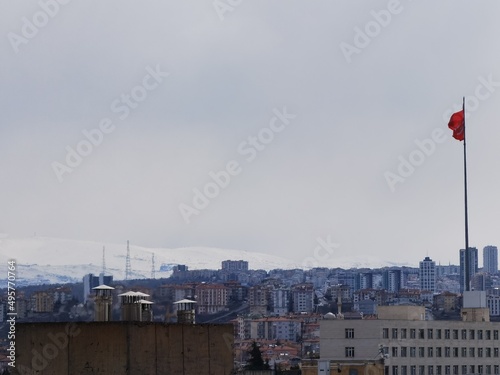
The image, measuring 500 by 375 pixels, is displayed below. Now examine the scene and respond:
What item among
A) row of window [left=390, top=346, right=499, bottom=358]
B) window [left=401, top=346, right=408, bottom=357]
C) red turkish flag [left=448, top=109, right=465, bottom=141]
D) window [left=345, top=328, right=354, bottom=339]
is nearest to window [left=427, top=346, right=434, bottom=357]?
row of window [left=390, top=346, right=499, bottom=358]

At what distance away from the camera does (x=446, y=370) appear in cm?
8444

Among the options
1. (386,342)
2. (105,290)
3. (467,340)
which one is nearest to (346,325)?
(386,342)

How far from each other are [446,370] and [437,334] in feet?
6.68

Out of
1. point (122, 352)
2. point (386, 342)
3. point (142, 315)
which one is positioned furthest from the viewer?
point (386, 342)

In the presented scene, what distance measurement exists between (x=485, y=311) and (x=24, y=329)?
64.7m

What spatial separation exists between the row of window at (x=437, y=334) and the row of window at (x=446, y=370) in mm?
1562

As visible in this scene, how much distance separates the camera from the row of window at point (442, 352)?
81875 mm

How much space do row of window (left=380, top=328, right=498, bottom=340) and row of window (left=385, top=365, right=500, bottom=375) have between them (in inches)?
61.5

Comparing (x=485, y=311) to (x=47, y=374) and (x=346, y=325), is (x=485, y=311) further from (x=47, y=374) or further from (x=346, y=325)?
(x=47, y=374)

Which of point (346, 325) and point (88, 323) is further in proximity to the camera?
point (346, 325)

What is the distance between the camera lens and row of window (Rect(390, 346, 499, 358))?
81.9 meters

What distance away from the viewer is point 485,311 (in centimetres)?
9031

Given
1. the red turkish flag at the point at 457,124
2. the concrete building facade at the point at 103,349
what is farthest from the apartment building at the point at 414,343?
the concrete building facade at the point at 103,349

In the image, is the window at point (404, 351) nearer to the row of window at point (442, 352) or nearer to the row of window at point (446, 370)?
the row of window at point (442, 352)
